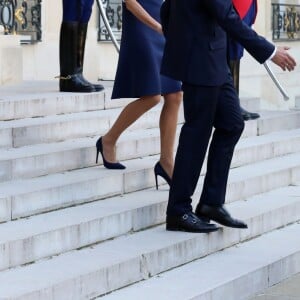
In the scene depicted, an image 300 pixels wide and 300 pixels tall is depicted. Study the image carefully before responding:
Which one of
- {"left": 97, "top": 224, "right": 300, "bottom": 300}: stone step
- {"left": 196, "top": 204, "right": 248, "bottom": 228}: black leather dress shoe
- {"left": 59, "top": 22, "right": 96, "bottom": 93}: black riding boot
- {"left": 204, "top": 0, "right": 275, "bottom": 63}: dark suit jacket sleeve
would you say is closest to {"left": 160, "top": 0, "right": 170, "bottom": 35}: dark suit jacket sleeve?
{"left": 204, "top": 0, "right": 275, "bottom": 63}: dark suit jacket sleeve

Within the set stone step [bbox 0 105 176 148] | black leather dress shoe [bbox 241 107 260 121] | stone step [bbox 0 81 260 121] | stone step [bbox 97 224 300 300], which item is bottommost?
stone step [bbox 97 224 300 300]

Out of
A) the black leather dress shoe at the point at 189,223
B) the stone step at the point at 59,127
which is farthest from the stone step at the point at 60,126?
the black leather dress shoe at the point at 189,223

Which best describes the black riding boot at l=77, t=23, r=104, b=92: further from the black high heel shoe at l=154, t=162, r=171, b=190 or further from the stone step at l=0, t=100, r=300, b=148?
the black high heel shoe at l=154, t=162, r=171, b=190

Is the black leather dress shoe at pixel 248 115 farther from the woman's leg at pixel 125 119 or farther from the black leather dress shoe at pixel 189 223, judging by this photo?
the black leather dress shoe at pixel 189 223

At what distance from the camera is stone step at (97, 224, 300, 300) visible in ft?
21.8

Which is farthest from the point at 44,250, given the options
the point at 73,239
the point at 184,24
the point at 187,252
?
the point at 184,24

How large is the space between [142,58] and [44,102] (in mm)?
1385

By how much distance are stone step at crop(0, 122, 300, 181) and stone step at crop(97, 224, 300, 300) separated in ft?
4.14

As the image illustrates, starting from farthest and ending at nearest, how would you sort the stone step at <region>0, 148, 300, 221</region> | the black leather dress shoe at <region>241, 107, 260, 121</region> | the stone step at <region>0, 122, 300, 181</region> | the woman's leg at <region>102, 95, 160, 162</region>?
the black leather dress shoe at <region>241, 107, 260, 121</region> → the woman's leg at <region>102, 95, 160, 162</region> → the stone step at <region>0, 122, 300, 181</region> → the stone step at <region>0, 148, 300, 221</region>

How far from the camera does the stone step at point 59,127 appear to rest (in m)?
8.41

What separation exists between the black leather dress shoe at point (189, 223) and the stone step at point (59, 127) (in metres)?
1.48

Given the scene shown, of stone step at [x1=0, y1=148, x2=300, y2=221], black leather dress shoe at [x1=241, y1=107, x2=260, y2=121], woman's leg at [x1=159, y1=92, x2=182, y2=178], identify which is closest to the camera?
stone step at [x1=0, y1=148, x2=300, y2=221]

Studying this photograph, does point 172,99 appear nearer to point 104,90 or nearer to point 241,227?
point 241,227

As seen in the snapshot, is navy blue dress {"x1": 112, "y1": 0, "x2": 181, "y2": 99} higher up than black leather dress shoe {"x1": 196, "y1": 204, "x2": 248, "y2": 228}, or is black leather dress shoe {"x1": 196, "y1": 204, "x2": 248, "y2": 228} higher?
navy blue dress {"x1": 112, "y1": 0, "x2": 181, "y2": 99}
